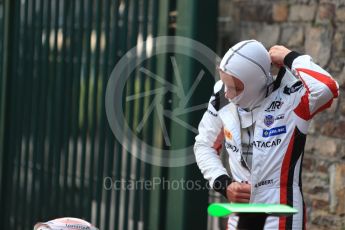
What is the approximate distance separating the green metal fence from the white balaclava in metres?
1.46

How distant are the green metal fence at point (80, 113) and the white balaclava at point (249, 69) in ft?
4.78

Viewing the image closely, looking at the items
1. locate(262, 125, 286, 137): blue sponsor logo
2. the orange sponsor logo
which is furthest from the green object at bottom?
the orange sponsor logo

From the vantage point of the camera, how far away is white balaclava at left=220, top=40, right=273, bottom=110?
3892 mm

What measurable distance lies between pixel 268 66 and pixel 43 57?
3333 mm

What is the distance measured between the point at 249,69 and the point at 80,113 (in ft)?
9.06

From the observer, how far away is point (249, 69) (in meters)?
3.89

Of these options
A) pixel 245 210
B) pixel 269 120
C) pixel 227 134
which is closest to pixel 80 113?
pixel 227 134

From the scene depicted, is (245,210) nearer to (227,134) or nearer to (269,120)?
(269,120)

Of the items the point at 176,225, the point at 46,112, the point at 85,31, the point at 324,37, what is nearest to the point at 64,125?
the point at 46,112

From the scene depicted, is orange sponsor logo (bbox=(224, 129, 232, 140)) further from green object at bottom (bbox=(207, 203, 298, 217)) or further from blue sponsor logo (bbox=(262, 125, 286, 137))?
green object at bottom (bbox=(207, 203, 298, 217))

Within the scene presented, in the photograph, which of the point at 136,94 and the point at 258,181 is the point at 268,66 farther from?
the point at 136,94

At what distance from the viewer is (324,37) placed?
19.0ft

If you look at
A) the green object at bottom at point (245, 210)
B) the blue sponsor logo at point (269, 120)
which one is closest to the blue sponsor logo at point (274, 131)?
the blue sponsor logo at point (269, 120)

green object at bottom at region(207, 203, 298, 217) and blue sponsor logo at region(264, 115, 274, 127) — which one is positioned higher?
blue sponsor logo at region(264, 115, 274, 127)
